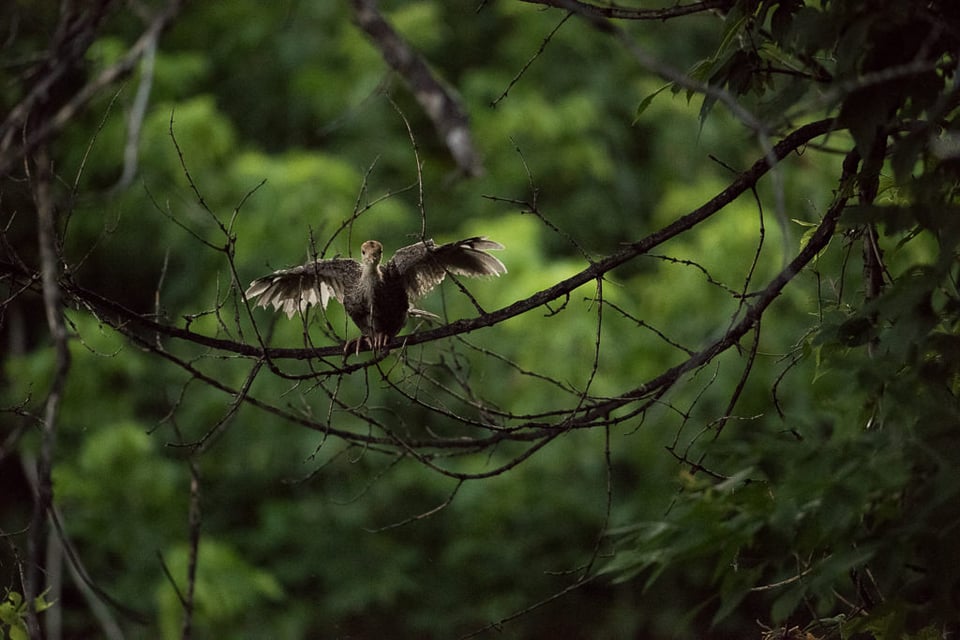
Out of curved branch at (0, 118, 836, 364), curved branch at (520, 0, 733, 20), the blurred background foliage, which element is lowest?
curved branch at (0, 118, 836, 364)

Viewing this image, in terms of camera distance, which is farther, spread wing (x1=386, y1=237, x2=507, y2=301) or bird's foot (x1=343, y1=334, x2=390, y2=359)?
spread wing (x1=386, y1=237, x2=507, y2=301)

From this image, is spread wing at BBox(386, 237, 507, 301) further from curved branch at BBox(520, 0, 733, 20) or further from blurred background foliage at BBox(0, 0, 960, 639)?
blurred background foliage at BBox(0, 0, 960, 639)

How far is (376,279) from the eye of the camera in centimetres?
351

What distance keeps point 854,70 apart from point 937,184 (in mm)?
258

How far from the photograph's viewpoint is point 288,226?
7535mm

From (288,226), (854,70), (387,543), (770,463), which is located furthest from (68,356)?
(387,543)

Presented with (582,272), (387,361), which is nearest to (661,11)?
(582,272)

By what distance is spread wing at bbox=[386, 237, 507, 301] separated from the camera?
350 centimetres

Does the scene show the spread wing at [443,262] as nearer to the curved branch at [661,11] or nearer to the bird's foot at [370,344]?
the bird's foot at [370,344]

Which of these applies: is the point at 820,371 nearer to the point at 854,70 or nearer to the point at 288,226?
the point at 854,70

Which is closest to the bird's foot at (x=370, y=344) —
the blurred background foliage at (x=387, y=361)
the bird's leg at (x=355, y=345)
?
Result: the bird's leg at (x=355, y=345)

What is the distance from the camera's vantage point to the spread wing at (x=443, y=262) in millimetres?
3504

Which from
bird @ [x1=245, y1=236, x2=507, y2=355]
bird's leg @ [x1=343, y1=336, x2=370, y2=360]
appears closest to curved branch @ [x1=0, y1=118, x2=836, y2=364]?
bird's leg @ [x1=343, y1=336, x2=370, y2=360]

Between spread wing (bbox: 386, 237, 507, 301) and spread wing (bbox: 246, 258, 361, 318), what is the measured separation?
0.50 feet
